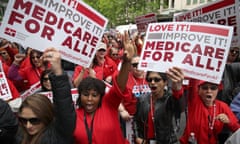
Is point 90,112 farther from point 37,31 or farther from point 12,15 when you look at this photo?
point 12,15

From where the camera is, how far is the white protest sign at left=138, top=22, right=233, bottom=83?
3031 mm

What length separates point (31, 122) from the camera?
2516 mm

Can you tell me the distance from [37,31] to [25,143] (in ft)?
3.46

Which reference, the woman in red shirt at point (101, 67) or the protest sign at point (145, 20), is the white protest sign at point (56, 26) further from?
the protest sign at point (145, 20)

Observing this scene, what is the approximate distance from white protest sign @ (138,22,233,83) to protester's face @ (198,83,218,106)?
0.45 m

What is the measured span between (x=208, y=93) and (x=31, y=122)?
178cm

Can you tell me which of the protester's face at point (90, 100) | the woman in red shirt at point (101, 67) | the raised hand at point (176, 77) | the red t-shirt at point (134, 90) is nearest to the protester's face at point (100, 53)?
the woman in red shirt at point (101, 67)

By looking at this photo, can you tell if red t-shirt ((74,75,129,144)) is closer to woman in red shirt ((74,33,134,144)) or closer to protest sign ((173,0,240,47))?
woman in red shirt ((74,33,134,144))

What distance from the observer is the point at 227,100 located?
180 inches

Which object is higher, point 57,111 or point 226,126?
point 57,111

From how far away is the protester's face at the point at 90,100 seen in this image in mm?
3008

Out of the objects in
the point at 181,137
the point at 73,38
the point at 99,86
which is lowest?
the point at 181,137

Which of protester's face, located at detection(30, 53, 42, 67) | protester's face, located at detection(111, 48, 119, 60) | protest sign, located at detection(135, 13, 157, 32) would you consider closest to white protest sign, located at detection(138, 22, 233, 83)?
protester's face, located at detection(30, 53, 42, 67)

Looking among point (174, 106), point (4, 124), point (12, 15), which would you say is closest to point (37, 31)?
point (12, 15)
